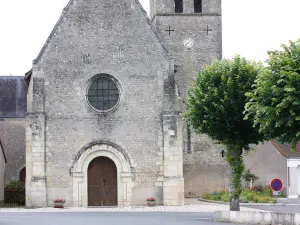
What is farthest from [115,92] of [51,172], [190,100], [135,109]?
[190,100]

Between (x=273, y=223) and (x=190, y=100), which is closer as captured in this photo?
(x=273, y=223)

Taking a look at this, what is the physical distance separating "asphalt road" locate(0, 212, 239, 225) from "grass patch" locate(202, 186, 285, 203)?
294 inches

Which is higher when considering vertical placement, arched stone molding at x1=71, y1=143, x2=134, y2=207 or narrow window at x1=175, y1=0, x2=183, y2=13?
narrow window at x1=175, y1=0, x2=183, y2=13

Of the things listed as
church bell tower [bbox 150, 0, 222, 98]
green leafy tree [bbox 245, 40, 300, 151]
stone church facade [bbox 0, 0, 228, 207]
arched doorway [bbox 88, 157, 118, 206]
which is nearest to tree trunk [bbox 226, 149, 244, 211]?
green leafy tree [bbox 245, 40, 300, 151]

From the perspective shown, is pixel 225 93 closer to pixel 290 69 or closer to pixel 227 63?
pixel 227 63

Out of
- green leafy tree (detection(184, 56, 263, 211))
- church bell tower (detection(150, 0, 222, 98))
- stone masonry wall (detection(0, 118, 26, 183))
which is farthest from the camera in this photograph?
stone masonry wall (detection(0, 118, 26, 183))

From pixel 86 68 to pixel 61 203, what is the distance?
6.45 m

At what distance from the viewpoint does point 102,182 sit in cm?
3288

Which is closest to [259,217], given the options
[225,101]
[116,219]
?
[225,101]

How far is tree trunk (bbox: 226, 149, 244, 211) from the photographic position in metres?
25.7

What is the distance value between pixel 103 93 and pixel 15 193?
7.78 m

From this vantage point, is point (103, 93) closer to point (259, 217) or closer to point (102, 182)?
point (102, 182)

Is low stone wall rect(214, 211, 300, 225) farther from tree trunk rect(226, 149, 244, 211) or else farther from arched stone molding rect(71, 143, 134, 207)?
arched stone molding rect(71, 143, 134, 207)

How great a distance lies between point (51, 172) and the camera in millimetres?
32188
